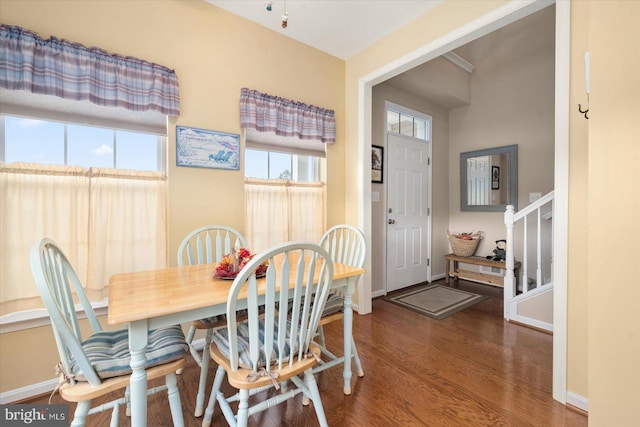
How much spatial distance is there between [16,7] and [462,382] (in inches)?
136

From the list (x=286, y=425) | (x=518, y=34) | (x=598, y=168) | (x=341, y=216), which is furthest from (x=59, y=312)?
(x=518, y=34)

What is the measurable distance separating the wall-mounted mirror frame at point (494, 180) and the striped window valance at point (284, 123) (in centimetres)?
236

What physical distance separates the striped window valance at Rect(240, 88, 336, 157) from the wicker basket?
2316 mm

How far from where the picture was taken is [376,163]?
→ 11.4ft

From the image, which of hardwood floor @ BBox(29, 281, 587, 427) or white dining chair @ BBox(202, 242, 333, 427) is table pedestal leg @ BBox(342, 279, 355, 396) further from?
white dining chair @ BBox(202, 242, 333, 427)

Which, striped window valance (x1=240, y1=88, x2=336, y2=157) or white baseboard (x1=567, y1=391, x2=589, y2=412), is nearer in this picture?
white baseboard (x1=567, y1=391, x2=589, y2=412)

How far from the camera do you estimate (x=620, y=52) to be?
3.54ft

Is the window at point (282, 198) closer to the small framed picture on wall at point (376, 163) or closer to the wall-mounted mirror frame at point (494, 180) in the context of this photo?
the small framed picture on wall at point (376, 163)

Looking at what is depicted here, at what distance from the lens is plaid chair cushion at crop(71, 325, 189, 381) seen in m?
1.11

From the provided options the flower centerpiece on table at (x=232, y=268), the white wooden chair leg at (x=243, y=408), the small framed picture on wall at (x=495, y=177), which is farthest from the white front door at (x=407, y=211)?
the white wooden chair leg at (x=243, y=408)

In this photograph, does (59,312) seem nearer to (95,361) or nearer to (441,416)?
(95,361)

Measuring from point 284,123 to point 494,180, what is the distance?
9.96ft

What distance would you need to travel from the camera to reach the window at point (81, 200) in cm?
163

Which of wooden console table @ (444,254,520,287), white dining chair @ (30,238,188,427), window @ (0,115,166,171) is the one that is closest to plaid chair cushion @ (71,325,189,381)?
white dining chair @ (30,238,188,427)
